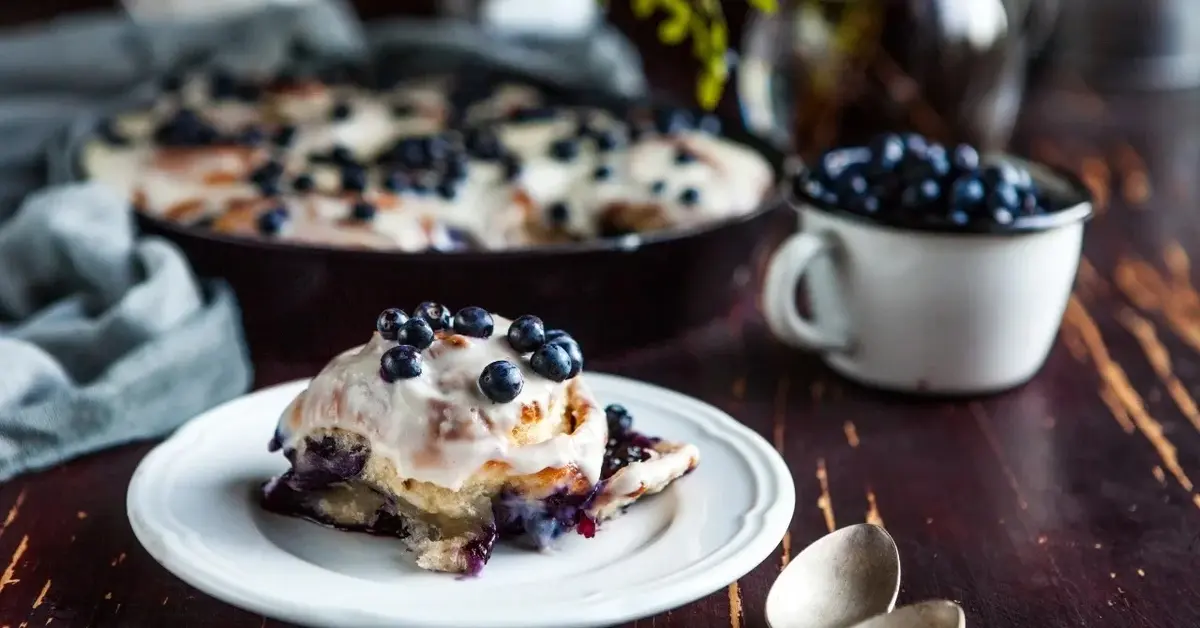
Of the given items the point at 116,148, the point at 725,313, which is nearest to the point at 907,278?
the point at 725,313

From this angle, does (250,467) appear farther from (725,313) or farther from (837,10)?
Result: (837,10)

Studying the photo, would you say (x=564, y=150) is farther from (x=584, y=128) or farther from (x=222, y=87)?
(x=222, y=87)

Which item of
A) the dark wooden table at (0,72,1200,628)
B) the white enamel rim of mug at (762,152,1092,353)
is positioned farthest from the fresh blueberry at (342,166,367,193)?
the white enamel rim of mug at (762,152,1092,353)

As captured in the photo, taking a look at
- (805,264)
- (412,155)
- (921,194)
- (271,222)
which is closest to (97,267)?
(271,222)

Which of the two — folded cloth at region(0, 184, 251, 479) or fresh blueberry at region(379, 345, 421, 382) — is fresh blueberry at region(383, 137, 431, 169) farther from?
fresh blueberry at region(379, 345, 421, 382)

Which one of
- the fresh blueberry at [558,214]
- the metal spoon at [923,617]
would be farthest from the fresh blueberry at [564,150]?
the metal spoon at [923,617]

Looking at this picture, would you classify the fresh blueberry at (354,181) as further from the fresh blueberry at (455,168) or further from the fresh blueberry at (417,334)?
the fresh blueberry at (417,334)

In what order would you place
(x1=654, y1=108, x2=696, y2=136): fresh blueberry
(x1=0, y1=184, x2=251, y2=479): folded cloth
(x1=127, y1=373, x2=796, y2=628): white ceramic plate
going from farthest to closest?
1. (x1=654, y1=108, x2=696, y2=136): fresh blueberry
2. (x1=0, y1=184, x2=251, y2=479): folded cloth
3. (x1=127, y1=373, x2=796, y2=628): white ceramic plate
